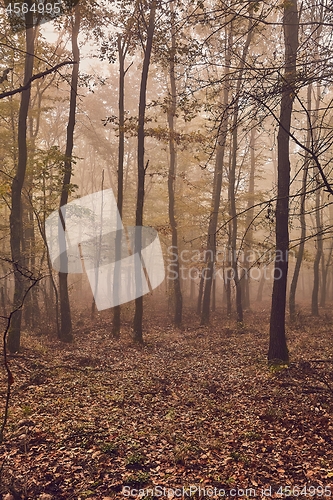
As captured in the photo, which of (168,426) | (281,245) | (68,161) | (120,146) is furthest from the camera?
(120,146)

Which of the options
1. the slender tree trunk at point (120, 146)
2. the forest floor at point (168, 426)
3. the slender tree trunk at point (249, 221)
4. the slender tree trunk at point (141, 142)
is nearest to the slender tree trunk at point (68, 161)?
the slender tree trunk at point (120, 146)

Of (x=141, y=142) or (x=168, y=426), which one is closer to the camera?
(x=168, y=426)

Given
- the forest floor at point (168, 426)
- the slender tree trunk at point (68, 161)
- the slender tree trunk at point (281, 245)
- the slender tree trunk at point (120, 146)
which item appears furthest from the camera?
the slender tree trunk at point (120, 146)

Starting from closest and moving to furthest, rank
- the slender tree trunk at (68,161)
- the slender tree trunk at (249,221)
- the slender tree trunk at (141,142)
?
the slender tree trunk at (141,142)
the slender tree trunk at (68,161)
the slender tree trunk at (249,221)

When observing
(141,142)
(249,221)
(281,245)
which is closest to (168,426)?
(281,245)

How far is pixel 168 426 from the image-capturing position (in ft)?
21.2

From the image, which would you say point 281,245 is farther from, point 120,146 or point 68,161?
point 120,146

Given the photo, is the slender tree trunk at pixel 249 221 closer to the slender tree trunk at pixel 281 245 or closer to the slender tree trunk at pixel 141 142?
the slender tree trunk at pixel 141 142

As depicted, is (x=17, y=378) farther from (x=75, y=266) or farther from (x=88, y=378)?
(x=75, y=266)

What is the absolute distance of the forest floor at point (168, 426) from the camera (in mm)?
4703

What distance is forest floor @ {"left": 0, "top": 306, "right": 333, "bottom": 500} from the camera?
15.4 ft

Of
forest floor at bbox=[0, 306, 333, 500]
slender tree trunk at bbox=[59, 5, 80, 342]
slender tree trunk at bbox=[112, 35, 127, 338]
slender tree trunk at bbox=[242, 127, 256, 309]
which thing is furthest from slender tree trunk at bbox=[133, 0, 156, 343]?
slender tree trunk at bbox=[242, 127, 256, 309]

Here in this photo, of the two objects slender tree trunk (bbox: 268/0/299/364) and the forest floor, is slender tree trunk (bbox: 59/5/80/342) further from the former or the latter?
slender tree trunk (bbox: 268/0/299/364)

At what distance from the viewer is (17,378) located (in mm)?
8547
